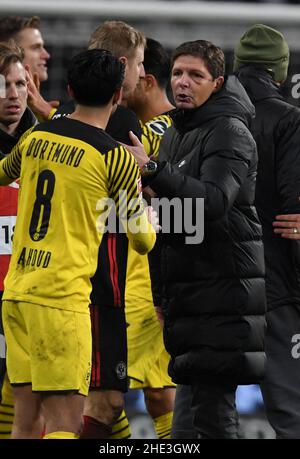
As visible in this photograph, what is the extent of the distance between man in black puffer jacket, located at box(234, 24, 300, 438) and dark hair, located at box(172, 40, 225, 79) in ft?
1.26

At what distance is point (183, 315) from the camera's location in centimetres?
542

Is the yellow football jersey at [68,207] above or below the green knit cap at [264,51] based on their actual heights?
below

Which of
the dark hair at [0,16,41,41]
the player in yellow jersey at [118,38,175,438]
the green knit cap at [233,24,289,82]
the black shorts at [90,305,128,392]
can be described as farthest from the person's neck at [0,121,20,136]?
the dark hair at [0,16,41,41]

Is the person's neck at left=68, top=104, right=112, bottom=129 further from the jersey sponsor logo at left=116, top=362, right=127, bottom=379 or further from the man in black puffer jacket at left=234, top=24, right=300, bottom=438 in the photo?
the jersey sponsor logo at left=116, top=362, right=127, bottom=379

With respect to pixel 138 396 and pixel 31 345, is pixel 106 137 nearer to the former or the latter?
pixel 31 345

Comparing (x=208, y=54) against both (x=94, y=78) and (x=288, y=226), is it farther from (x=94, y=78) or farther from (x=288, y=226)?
(x=288, y=226)

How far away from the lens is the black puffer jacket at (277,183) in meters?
5.80

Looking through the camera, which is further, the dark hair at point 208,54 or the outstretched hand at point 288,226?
the outstretched hand at point 288,226

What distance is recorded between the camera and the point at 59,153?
16.8 ft

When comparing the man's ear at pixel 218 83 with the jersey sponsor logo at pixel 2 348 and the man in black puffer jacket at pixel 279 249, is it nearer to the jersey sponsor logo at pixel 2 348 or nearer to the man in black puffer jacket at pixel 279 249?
the man in black puffer jacket at pixel 279 249

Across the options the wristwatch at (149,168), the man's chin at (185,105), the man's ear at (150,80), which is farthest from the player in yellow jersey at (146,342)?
the wristwatch at (149,168)

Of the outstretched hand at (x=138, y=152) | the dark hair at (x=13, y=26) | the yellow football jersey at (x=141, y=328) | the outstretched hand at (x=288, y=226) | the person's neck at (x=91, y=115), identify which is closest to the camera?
the person's neck at (x=91, y=115)

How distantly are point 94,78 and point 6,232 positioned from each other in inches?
61.8

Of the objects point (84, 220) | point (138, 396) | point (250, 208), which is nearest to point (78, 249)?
point (84, 220)
